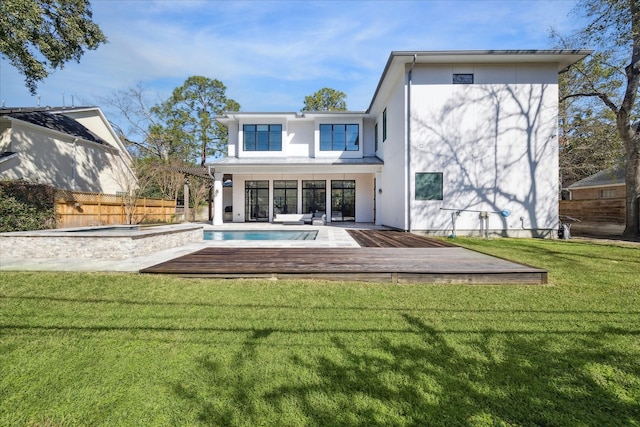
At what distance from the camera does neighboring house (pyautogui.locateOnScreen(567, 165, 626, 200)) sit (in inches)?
647

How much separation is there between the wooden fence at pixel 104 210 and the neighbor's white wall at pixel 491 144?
43.4ft

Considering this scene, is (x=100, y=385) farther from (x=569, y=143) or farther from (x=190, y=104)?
(x=190, y=104)

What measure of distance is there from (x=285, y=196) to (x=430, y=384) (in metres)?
16.1

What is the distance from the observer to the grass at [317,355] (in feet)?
6.20

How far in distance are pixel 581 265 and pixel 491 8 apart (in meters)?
10.6

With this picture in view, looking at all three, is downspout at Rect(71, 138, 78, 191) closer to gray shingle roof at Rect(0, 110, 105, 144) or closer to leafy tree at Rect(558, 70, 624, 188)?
gray shingle roof at Rect(0, 110, 105, 144)

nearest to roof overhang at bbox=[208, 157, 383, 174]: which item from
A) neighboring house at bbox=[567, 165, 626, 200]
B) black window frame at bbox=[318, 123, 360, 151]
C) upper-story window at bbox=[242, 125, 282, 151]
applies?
black window frame at bbox=[318, 123, 360, 151]

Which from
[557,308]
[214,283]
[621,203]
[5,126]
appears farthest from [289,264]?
[5,126]

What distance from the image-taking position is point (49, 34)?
1026cm

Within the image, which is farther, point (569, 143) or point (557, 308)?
point (569, 143)

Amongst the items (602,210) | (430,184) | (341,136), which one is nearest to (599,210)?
(602,210)

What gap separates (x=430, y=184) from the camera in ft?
36.0

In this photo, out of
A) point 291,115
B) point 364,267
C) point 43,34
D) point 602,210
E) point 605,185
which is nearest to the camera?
point 364,267

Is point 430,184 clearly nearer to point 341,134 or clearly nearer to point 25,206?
point 341,134
